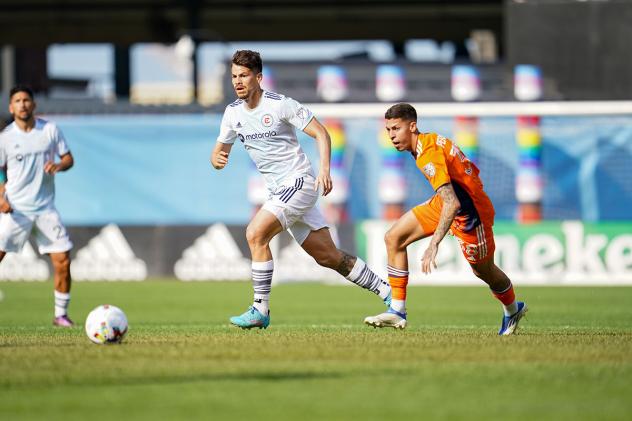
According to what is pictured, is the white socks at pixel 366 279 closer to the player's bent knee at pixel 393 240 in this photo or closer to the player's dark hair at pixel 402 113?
the player's bent knee at pixel 393 240

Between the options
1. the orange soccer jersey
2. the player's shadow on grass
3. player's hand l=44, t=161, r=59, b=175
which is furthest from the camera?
player's hand l=44, t=161, r=59, b=175

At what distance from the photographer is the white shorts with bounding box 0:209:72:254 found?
11930 millimetres

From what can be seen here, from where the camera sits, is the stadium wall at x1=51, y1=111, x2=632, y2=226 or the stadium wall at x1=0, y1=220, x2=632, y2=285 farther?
the stadium wall at x1=51, y1=111, x2=632, y2=226

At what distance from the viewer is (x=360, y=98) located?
905 inches

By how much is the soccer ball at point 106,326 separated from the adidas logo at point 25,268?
533 inches

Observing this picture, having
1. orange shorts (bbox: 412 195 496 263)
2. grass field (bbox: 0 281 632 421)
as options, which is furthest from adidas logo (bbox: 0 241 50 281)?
orange shorts (bbox: 412 195 496 263)

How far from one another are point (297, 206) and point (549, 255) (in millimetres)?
11713

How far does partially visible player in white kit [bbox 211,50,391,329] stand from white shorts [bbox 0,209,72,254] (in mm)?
2287

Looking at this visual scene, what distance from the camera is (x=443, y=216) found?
9.49 metres

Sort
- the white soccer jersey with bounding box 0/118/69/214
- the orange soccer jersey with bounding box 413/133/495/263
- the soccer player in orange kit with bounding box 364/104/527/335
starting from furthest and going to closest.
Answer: the white soccer jersey with bounding box 0/118/69/214 → the orange soccer jersey with bounding box 413/133/495/263 → the soccer player in orange kit with bounding box 364/104/527/335

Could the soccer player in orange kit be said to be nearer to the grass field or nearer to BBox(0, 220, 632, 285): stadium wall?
the grass field

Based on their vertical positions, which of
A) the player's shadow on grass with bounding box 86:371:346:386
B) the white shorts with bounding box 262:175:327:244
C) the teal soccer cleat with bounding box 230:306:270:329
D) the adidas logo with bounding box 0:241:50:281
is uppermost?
the white shorts with bounding box 262:175:327:244

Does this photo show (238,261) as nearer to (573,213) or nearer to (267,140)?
(573,213)

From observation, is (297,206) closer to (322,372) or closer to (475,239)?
(475,239)
